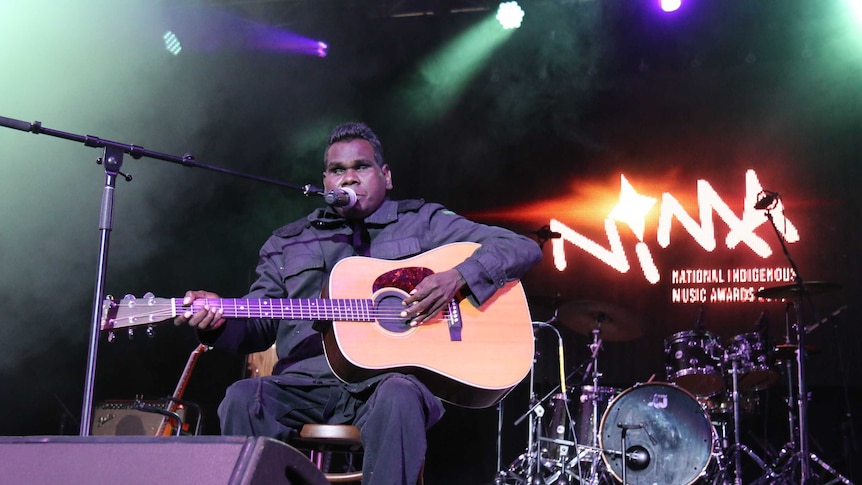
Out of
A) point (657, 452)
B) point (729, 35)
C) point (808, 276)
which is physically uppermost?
point (729, 35)

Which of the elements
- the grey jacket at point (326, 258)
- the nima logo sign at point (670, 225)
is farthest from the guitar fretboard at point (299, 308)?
the nima logo sign at point (670, 225)

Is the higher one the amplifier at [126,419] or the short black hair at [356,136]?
the short black hair at [356,136]

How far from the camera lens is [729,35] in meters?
7.36

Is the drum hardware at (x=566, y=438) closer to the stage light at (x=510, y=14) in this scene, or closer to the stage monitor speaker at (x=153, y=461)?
the stage light at (x=510, y=14)

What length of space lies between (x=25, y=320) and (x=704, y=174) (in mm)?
5724

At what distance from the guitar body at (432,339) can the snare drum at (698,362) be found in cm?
359

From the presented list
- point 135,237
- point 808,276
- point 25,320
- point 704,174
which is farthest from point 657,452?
point 25,320

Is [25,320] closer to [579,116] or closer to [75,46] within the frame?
[75,46]

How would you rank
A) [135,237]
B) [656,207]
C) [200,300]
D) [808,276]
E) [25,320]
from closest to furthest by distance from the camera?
[200,300]
[25,320]
[135,237]
[808,276]
[656,207]

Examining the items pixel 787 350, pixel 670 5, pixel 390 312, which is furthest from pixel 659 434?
pixel 390 312

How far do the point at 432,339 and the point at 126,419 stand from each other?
3.26m

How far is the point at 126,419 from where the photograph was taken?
5.40 m

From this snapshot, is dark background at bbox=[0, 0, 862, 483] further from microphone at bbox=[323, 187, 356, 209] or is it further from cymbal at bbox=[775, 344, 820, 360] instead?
microphone at bbox=[323, 187, 356, 209]

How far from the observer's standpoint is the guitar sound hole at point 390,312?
2.99 m
